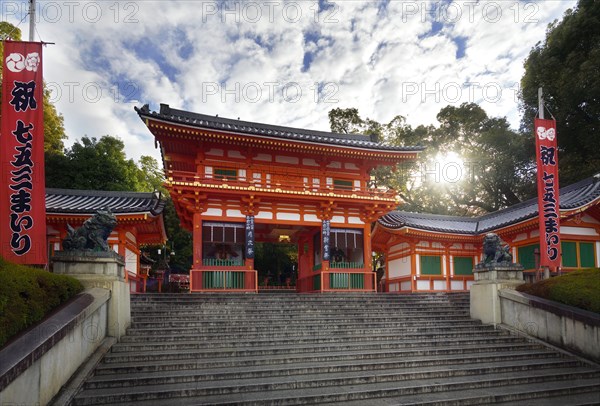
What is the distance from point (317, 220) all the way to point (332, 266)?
A: 2241 mm

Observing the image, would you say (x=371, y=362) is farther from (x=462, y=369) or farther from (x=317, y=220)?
(x=317, y=220)

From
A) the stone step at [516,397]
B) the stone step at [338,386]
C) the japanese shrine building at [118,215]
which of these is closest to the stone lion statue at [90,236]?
the stone step at [338,386]

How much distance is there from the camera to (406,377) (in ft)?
25.8

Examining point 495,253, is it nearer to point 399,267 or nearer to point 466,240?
point 466,240

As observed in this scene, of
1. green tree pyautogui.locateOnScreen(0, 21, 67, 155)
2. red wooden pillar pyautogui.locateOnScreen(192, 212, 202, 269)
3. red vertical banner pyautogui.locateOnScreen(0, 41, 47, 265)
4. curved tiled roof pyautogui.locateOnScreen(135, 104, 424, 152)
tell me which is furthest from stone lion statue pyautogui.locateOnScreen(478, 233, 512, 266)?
green tree pyautogui.locateOnScreen(0, 21, 67, 155)

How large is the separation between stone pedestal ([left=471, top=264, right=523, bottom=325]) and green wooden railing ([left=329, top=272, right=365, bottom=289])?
681cm

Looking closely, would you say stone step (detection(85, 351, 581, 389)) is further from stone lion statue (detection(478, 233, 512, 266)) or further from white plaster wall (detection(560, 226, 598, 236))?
white plaster wall (detection(560, 226, 598, 236))

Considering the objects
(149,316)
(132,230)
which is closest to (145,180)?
(132,230)

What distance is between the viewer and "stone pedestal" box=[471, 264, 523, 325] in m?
11.5

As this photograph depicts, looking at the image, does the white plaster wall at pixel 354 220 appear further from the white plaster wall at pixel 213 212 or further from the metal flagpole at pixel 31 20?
the metal flagpole at pixel 31 20

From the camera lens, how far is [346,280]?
18359 millimetres

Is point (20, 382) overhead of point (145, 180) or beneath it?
beneath

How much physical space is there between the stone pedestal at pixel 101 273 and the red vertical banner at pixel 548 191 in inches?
479

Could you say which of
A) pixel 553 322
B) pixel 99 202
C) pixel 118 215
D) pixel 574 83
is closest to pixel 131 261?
pixel 99 202
